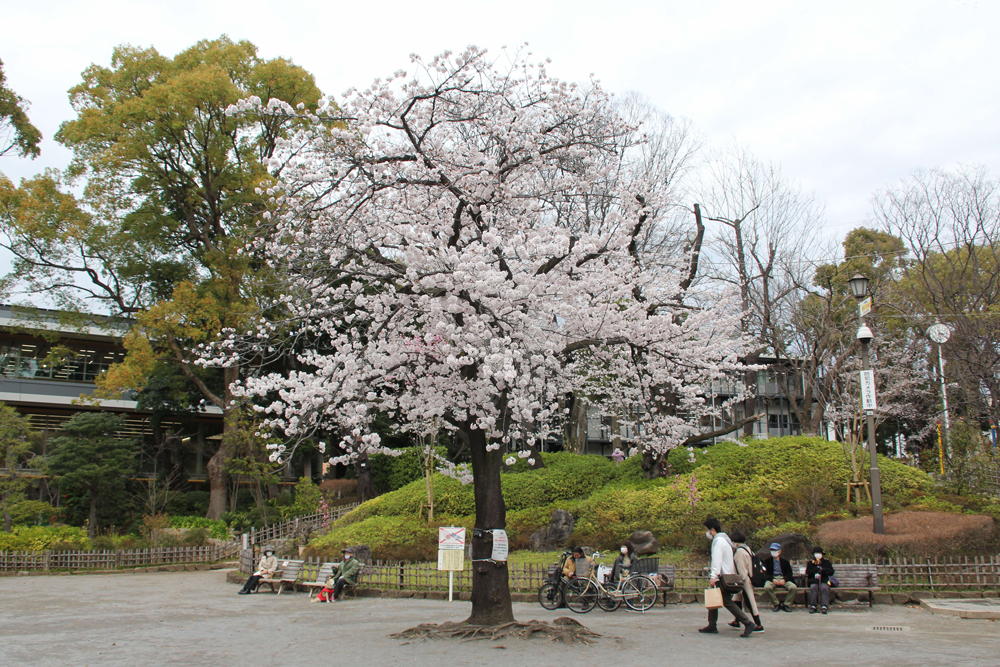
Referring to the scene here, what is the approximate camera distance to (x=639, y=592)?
40.2 ft

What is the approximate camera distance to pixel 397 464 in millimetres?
30938

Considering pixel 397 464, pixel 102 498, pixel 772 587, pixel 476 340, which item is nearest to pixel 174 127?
pixel 102 498

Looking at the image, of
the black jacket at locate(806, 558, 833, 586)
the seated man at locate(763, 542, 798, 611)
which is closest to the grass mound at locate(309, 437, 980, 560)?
the seated man at locate(763, 542, 798, 611)

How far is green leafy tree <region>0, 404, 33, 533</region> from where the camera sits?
22547 mm

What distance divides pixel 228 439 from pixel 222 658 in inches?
736

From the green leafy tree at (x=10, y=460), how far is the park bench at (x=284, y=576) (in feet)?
41.1

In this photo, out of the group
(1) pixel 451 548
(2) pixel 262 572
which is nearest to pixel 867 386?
(1) pixel 451 548

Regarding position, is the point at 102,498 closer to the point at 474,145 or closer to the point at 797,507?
the point at 474,145

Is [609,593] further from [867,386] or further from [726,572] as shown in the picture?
[867,386]

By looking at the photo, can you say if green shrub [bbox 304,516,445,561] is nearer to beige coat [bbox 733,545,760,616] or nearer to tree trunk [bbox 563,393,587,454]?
tree trunk [bbox 563,393,587,454]

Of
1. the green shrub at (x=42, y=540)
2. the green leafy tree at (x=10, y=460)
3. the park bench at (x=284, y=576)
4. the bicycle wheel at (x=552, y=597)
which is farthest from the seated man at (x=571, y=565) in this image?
the green leafy tree at (x=10, y=460)

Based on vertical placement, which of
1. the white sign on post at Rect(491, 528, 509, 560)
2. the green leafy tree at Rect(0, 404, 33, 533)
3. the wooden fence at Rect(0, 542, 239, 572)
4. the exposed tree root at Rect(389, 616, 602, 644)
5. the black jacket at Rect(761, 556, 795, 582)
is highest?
the green leafy tree at Rect(0, 404, 33, 533)

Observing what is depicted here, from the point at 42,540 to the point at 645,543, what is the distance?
19440 mm

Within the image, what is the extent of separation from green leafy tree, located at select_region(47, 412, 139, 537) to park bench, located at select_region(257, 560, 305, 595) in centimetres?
1310
